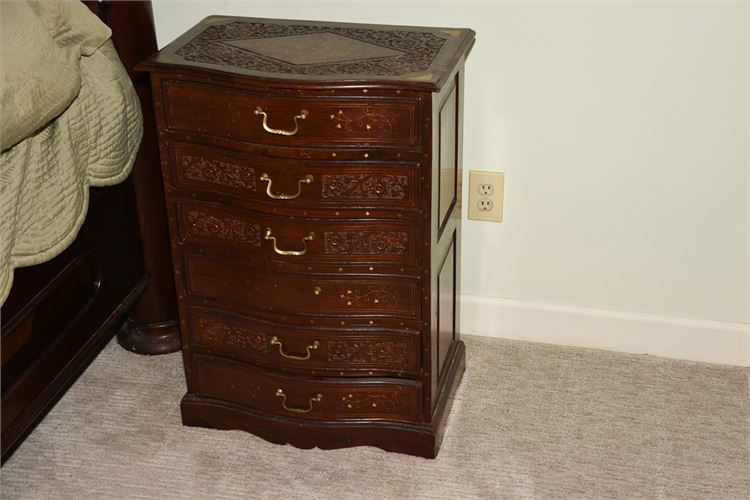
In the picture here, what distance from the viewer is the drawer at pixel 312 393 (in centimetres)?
179

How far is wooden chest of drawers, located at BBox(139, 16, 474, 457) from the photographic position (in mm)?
1562

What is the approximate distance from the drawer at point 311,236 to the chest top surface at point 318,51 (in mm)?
245

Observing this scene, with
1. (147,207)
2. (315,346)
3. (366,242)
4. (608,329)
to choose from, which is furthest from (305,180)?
(608,329)

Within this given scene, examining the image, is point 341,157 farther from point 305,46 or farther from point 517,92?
point 517,92

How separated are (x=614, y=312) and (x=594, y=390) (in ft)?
0.61

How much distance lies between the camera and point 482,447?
6.04 feet

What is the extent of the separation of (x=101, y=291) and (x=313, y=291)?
1.44ft

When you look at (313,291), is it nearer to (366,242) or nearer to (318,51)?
(366,242)

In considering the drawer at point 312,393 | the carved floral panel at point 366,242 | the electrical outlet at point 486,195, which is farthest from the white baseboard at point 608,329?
the carved floral panel at point 366,242

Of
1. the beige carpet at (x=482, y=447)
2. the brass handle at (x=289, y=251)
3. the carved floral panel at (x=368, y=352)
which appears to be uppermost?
the brass handle at (x=289, y=251)

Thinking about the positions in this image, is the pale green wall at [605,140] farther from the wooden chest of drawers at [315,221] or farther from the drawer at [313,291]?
the drawer at [313,291]

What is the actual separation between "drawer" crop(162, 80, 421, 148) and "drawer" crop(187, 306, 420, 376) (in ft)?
1.18

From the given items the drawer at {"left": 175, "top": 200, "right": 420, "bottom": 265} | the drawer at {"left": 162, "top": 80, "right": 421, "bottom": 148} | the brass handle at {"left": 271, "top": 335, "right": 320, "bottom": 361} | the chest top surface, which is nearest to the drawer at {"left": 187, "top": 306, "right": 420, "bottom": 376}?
the brass handle at {"left": 271, "top": 335, "right": 320, "bottom": 361}

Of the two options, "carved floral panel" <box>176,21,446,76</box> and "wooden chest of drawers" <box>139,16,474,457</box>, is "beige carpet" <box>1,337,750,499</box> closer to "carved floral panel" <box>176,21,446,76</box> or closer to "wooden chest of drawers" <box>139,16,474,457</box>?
"wooden chest of drawers" <box>139,16,474,457</box>
